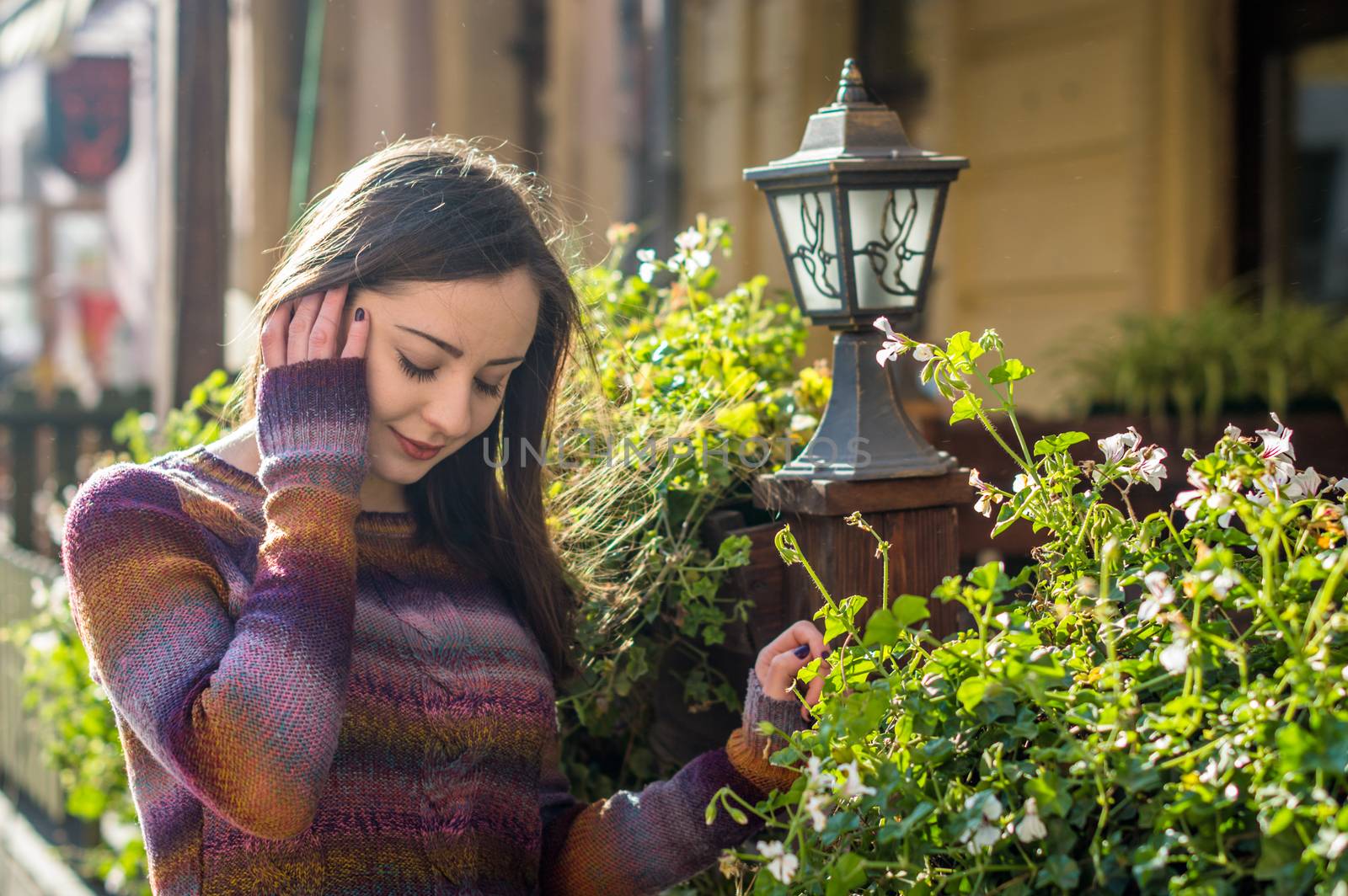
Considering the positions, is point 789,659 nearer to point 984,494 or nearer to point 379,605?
point 984,494

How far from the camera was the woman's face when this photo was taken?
147 cm

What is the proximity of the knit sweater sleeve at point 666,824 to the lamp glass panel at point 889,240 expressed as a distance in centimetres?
44

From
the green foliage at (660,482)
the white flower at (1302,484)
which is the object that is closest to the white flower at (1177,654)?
the white flower at (1302,484)

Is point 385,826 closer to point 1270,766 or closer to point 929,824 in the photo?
point 929,824

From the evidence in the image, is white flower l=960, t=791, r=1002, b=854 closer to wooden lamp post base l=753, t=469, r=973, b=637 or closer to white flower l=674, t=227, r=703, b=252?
wooden lamp post base l=753, t=469, r=973, b=637

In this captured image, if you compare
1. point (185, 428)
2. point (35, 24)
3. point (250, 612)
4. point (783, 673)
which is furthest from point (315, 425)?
point (35, 24)

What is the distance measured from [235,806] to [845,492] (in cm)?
66

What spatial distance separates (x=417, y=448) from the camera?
153cm

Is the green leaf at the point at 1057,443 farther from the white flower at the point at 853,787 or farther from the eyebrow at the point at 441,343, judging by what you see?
the eyebrow at the point at 441,343

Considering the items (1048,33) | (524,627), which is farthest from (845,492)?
(1048,33)

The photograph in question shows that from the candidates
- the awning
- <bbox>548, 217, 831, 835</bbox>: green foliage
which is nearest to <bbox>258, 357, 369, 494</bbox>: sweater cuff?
<bbox>548, 217, 831, 835</bbox>: green foliage

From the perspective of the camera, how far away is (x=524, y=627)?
167 cm

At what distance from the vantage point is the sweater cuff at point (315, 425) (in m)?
1.40

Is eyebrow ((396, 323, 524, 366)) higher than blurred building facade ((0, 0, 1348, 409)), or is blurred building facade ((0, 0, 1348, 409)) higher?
blurred building facade ((0, 0, 1348, 409))
